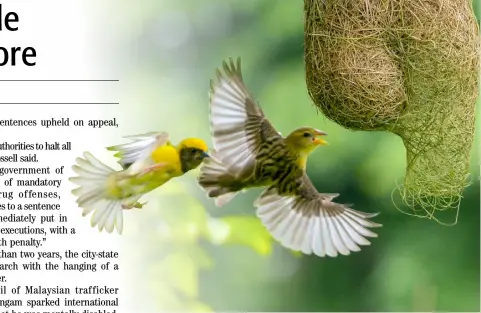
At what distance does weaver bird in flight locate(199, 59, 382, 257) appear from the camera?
6.55 feet

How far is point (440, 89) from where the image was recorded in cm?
199

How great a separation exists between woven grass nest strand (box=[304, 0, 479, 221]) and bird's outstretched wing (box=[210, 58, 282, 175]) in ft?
0.48

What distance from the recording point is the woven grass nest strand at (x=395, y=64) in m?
1.94

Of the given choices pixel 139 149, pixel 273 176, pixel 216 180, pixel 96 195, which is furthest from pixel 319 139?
pixel 96 195

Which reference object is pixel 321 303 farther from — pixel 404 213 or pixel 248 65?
pixel 248 65

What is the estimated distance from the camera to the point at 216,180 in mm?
2131

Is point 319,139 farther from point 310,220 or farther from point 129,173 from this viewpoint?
point 129,173

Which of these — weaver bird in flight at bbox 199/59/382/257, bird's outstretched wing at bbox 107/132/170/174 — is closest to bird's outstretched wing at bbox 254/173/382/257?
weaver bird in flight at bbox 199/59/382/257

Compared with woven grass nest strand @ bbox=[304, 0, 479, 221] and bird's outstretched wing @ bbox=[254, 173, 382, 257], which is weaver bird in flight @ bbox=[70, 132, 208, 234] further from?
woven grass nest strand @ bbox=[304, 0, 479, 221]

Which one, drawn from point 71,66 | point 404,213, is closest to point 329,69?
point 404,213

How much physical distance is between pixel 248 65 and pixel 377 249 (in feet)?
2.02

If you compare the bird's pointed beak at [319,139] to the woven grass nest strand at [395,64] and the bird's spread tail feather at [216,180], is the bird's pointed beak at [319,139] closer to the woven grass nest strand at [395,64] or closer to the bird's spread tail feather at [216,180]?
the woven grass nest strand at [395,64]

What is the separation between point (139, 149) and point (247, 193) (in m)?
0.31

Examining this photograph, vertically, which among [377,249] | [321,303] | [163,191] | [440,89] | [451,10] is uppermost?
[451,10]
